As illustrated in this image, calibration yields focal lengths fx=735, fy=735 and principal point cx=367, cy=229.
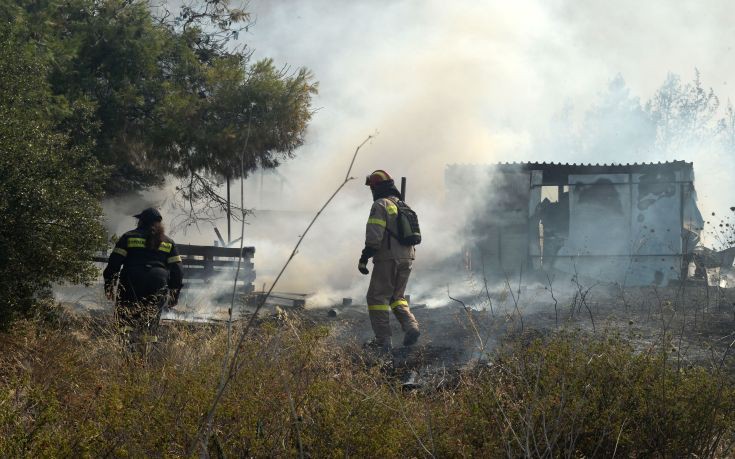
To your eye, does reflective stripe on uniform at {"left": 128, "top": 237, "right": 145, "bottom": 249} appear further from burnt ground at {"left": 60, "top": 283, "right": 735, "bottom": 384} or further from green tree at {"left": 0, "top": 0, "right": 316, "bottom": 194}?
green tree at {"left": 0, "top": 0, "right": 316, "bottom": 194}

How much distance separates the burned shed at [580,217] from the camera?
15.5 metres

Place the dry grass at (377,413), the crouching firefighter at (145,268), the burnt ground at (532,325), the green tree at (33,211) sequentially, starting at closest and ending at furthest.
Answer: the dry grass at (377,413)
the green tree at (33,211)
the burnt ground at (532,325)
the crouching firefighter at (145,268)

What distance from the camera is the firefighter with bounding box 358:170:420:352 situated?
23.8ft

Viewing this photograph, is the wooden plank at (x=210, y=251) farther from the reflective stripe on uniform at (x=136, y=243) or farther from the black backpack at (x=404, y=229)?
the reflective stripe on uniform at (x=136, y=243)

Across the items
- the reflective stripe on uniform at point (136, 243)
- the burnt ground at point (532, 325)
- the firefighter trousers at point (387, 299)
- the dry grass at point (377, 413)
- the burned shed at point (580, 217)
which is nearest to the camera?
the dry grass at point (377, 413)

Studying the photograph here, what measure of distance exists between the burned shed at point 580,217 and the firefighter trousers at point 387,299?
8.89 meters

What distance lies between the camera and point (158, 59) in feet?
39.1

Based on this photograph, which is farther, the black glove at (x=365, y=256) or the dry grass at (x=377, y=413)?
the black glove at (x=365, y=256)

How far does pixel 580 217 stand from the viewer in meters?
16.0

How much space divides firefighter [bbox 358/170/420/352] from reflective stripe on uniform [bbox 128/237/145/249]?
2.11m

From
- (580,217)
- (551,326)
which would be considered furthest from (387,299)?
(580,217)

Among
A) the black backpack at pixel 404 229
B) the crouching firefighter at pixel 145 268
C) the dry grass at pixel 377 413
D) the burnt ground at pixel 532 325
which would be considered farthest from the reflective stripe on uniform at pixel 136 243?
the black backpack at pixel 404 229

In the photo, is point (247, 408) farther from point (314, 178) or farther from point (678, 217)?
point (314, 178)

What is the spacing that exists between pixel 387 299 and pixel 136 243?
2.56m
